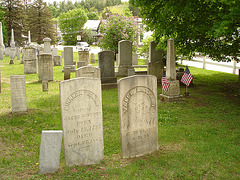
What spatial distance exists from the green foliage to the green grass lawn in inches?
647

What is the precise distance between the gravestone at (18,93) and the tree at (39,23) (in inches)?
1793

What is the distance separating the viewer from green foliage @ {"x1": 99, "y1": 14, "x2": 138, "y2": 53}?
86.6 ft

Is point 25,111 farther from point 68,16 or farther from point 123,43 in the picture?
point 68,16

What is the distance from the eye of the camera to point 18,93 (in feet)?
27.3

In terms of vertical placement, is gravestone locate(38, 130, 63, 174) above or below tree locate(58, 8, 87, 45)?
below

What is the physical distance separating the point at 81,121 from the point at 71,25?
6809 cm

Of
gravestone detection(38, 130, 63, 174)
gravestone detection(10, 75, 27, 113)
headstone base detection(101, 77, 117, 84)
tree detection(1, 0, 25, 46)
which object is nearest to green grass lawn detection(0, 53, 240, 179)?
gravestone detection(38, 130, 63, 174)

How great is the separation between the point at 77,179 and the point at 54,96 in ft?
22.4

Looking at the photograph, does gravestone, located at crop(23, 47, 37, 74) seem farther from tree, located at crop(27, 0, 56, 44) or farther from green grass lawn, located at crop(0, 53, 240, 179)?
tree, located at crop(27, 0, 56, 44)

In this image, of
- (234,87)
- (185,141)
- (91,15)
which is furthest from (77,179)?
(91,15)

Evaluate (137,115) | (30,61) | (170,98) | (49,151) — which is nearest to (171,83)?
(170,98)

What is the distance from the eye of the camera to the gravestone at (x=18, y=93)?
8249 millimetres

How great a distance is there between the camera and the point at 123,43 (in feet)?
51.8

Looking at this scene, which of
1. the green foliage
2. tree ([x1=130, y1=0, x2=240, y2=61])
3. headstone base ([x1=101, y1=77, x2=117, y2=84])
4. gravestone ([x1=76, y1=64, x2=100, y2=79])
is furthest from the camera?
the green foliage
